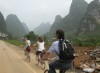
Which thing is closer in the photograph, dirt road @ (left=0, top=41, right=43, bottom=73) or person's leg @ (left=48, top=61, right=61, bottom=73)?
person's leg @ (left=48, top=61, right=61, bottom=73)

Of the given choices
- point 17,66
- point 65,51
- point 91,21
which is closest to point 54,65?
point 65,51

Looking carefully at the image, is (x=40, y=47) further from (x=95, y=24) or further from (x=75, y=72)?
(x=95, y=24)

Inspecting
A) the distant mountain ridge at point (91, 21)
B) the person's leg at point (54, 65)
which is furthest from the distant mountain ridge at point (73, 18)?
the person's leg at point (54, 65)

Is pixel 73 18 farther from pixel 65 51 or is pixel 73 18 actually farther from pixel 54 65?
pixel 65 51

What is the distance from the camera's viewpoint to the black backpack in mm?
7102

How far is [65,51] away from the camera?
7.14 metres

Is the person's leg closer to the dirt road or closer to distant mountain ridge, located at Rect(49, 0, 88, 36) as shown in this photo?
the dirt road

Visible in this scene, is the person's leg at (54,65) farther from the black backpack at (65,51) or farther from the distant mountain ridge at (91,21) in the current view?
the distant mountain ridge at (91,21)

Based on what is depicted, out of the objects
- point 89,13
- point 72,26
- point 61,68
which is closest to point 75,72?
point 61,68

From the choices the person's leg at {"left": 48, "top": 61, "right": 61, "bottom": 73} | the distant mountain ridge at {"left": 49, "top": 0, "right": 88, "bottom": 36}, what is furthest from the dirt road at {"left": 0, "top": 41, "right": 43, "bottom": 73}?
the distant mountain ridge at {"left": 49, "top": 0, "right": 88, "bottom": 36}

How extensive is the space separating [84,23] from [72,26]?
31263 mm

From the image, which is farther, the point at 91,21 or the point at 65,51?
the point at 91,21

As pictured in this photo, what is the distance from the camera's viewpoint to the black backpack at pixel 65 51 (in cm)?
710

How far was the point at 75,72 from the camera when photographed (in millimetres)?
15039
